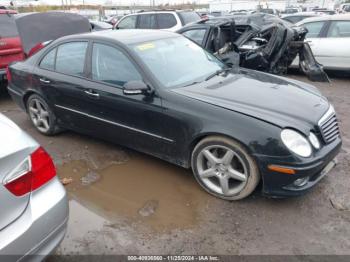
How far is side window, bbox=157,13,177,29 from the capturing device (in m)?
11.1

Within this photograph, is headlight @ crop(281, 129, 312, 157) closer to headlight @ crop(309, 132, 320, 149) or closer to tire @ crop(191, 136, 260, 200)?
headlight @ crop(309, 132, 320, 149)

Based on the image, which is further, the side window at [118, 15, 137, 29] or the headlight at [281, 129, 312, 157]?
the side window at [118, 15, 137, 29]

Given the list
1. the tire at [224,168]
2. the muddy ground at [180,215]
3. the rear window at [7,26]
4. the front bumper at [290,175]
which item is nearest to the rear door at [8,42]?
the rear window at [7,26]

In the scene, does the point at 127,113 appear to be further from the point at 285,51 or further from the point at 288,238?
the point at 285,51

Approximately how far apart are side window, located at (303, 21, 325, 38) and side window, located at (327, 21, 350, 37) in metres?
0.28

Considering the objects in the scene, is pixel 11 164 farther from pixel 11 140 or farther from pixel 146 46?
pixel 146 46

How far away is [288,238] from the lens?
8.95 ft

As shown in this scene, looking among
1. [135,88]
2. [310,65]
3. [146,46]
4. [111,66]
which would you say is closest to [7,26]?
[111,66]

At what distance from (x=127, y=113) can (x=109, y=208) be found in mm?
1072

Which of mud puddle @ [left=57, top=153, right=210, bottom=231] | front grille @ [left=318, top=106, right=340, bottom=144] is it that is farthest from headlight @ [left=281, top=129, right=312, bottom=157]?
mud puddle @ [left=57, top=153, right=210, bottom=231]

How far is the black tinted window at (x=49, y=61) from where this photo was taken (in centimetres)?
451

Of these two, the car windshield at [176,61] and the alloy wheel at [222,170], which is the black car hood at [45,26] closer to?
the car windshield at [176,61]

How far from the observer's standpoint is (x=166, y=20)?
443 inches

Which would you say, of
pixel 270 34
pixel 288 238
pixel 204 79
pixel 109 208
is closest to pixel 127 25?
pixel 270 34
